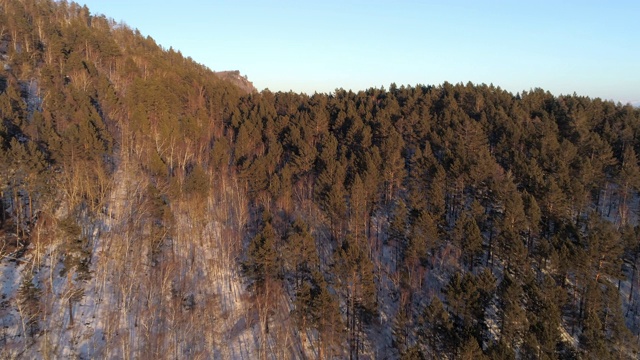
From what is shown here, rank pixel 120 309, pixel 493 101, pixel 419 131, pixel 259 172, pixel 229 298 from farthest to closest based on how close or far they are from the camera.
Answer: pixel 493 101, pixel 419 131, pixel 259 172, pixel 229 298, pixel 120 309

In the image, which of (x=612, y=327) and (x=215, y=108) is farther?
(x=215, y=108)

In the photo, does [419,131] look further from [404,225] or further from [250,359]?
[250,359]

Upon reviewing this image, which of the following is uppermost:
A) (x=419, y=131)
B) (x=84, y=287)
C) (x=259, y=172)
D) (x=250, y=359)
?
(x=419, y=131)

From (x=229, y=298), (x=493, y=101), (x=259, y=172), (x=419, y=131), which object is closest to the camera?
(x=229, y=298)

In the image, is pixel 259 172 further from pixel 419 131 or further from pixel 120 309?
pixel 419 131

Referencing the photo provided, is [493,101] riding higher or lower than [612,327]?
higher

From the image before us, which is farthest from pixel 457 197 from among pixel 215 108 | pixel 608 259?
pixel 215 108

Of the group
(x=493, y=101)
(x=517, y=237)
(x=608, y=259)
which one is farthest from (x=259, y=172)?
(x=493, y=101)
